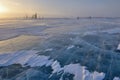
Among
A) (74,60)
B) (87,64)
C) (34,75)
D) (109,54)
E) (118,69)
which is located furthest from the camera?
(109,54)

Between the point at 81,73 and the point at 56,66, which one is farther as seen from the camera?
the point at 56,66

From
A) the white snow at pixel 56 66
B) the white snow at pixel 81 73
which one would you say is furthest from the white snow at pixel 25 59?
the white snow at pixel 81 73

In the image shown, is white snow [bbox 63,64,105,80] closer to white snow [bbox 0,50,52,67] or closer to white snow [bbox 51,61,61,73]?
white snow [bbox 51,61,61,73]

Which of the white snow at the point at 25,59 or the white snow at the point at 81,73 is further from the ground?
the white snow at the point at 81,73

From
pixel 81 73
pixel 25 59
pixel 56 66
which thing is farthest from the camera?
pixel 25 59

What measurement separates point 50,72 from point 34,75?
54 cm

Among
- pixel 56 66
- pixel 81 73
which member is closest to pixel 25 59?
pixel 56 66

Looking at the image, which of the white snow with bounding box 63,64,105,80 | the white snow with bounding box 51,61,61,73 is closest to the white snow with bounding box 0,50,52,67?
the white snow with bounding box 51,61,61,73

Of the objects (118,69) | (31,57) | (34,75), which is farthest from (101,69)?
(31,57)

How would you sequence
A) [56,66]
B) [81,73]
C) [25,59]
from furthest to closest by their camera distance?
1. [25,59]
2. [56,66]
3. [81,73]

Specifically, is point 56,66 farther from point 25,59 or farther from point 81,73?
point 25,59

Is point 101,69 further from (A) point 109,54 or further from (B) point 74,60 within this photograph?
(A) point 109,54

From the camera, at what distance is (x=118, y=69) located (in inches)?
247

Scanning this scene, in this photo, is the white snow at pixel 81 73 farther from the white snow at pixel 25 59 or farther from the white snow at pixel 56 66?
the white snow at pixel 25 59
